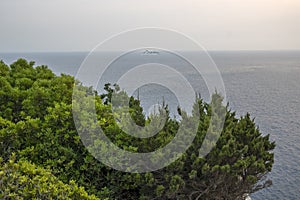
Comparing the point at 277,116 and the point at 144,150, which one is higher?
the point at 144,150

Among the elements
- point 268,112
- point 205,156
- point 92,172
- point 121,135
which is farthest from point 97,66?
point 268,112

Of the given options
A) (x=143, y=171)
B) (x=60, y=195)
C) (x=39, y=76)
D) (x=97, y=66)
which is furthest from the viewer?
(x=39, y=76)

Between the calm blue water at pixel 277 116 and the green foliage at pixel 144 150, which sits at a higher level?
the green foliage at pixel 144 150

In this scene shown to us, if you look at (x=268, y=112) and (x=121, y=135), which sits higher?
(x=121, y=135)

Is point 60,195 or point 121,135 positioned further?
point 121,135

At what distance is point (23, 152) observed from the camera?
11.5 metres

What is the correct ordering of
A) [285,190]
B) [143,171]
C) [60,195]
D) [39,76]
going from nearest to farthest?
1. [60,195]
2. [143,171]
3. [39,76]
4. [285,190]

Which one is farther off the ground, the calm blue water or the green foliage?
the green foliage

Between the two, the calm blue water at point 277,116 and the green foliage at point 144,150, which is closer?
the green foliage at point 144,150

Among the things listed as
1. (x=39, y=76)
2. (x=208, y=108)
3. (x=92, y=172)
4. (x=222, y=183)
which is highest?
(x=39, y=76)

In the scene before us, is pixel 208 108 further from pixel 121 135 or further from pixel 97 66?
pixel 97 66

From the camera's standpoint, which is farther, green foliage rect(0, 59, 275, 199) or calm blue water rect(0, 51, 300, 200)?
calm blue water rect(0, 51, 300, 200)

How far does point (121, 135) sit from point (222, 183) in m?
3.91

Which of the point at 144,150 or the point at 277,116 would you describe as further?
the point at 277,116
